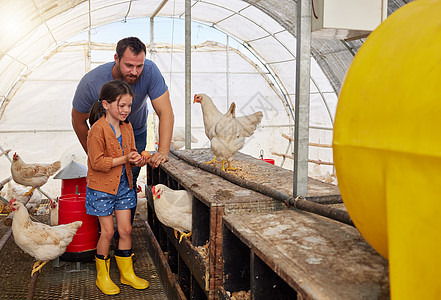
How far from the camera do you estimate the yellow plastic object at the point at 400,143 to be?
816mm

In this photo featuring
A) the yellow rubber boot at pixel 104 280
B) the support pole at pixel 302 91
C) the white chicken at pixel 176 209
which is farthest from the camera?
the yellow rubber boot at pixel 104 280

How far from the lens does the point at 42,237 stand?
9.93 feet

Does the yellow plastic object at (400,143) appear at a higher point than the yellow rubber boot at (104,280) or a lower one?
higher

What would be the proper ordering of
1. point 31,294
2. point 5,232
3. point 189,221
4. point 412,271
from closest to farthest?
point 412,271 → point 189,221 → point 31,294 → point 5,232

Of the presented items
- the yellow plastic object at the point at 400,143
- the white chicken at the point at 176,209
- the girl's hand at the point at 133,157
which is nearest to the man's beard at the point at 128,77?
the girl's hand at the point at 133,157

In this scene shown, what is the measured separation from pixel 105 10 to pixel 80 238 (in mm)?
6683

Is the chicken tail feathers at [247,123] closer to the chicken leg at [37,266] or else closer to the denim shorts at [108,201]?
the denim shorts at [108,201]

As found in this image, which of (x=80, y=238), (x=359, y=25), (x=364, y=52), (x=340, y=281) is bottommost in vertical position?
(x=80, y=238)

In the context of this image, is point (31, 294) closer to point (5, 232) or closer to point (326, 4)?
point (5, 232)

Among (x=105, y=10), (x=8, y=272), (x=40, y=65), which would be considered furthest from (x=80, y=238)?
(x=40, y=65)

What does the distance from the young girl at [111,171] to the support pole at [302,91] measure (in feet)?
3.68

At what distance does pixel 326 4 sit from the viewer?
6.14 feet

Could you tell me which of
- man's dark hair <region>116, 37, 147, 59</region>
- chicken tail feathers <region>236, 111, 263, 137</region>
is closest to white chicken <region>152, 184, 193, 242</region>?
man's dark hair <region>116, 37, 147, 59</region>

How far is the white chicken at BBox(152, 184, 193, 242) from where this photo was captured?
2.60m
